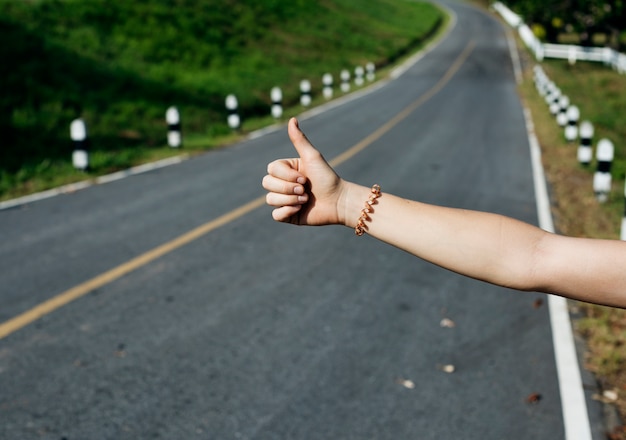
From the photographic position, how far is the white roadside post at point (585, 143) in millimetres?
13141

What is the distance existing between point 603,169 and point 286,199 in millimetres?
9672

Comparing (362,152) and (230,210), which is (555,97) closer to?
(362,152)

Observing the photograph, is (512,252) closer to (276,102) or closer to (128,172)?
(128,172)

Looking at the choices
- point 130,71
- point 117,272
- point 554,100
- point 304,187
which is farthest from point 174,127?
point 304,187

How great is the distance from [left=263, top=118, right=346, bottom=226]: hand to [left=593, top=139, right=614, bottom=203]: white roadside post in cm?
925

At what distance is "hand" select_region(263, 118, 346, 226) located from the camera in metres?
2.37

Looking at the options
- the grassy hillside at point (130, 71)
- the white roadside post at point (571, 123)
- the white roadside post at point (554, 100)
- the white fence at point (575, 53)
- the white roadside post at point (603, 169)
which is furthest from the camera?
the white fence at point (575, 53)

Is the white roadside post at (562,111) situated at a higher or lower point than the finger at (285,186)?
lower

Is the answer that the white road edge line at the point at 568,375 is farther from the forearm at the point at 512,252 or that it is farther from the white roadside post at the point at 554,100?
the white roadside post at the point at 554,100

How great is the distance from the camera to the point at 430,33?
62.0 m

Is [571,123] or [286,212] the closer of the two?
[286,212]

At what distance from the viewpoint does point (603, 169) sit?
11.0 meters

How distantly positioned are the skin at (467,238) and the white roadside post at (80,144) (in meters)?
11.3

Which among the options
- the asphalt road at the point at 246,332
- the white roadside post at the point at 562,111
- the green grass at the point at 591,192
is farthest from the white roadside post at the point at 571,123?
the asphalt road at the point at 246,332
